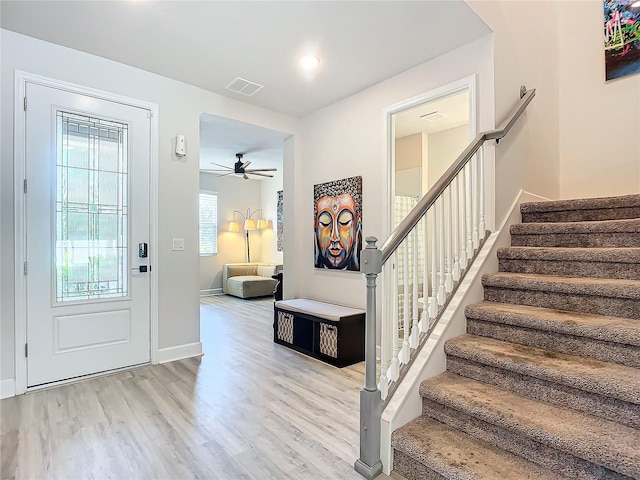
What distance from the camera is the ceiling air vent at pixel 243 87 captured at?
351cm

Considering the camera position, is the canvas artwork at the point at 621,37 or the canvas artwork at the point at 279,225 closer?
the canvas artwork at the point at 621,37

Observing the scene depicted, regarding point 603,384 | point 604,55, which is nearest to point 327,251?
point 603,384

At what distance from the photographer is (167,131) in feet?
11.3

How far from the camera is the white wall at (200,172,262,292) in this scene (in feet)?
26.1

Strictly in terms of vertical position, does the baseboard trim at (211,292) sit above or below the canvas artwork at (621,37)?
below

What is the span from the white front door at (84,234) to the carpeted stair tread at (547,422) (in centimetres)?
268

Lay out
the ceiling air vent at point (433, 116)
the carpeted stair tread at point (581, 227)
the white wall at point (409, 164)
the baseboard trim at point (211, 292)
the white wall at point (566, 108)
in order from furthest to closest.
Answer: the baseboard trim at point (211, 292) < the white wall at point (409, 164) < the ceiling air vent at point (433, 116) < the white wall at point (566, 108) < the carpeted stair tread at point (581, 227)

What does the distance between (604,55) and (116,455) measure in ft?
16.8

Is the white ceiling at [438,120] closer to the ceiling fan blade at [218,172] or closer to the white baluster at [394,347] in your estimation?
the white baluster at [394,347]

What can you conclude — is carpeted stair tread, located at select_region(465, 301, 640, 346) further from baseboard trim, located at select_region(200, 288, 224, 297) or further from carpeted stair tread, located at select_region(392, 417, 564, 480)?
baseboard trim, located at select_region(200, 288, 224, 297)

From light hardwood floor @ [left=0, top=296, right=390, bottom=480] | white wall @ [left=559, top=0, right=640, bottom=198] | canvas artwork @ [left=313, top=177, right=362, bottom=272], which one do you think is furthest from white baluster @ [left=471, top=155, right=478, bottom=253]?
white wall @ [left=559, top=0, right=640, bottom=198]

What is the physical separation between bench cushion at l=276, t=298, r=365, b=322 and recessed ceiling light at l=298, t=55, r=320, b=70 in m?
2.34

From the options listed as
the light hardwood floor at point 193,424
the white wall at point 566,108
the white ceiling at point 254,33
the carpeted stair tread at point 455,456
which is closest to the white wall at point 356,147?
the white ceiling at point 254,33

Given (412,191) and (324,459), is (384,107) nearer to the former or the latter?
(412,191)
